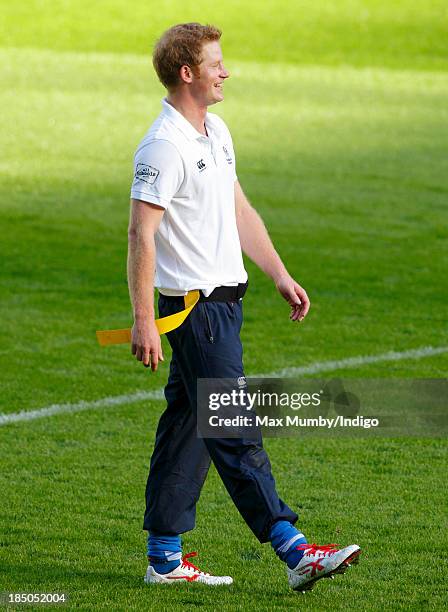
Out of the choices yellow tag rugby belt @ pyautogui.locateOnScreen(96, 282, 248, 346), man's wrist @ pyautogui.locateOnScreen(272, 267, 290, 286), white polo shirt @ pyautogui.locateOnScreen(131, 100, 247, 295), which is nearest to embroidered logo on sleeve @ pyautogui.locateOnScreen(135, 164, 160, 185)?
white polo shirt @ pyautogui.locateOnScreen(131, 100, 247, 295)

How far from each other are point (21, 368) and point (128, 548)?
3.78m

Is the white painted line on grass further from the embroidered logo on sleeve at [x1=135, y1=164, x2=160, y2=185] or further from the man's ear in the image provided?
the man's ear

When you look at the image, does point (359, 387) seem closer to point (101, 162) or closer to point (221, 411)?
point (221, 411)

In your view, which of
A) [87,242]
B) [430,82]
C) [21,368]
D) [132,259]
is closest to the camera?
[132,259]

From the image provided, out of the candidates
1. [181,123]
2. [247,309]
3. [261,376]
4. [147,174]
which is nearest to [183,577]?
[147,174]

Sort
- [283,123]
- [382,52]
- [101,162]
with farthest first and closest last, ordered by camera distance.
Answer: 1. [382,52]
2. [283,123]
3. [101,162]

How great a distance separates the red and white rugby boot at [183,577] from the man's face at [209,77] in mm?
1832

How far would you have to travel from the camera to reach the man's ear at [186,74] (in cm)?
528

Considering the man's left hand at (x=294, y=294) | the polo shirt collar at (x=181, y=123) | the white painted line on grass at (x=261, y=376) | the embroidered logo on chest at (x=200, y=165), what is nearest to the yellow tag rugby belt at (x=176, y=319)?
the man's left hand at (x=294, y=294)

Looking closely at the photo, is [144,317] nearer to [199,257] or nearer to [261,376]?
[199,257]

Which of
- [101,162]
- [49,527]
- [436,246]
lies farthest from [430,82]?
[49,527]

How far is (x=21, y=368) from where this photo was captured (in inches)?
380

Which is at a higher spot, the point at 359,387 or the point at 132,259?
the point at 132,259

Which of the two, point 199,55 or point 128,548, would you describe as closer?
point 199,55
